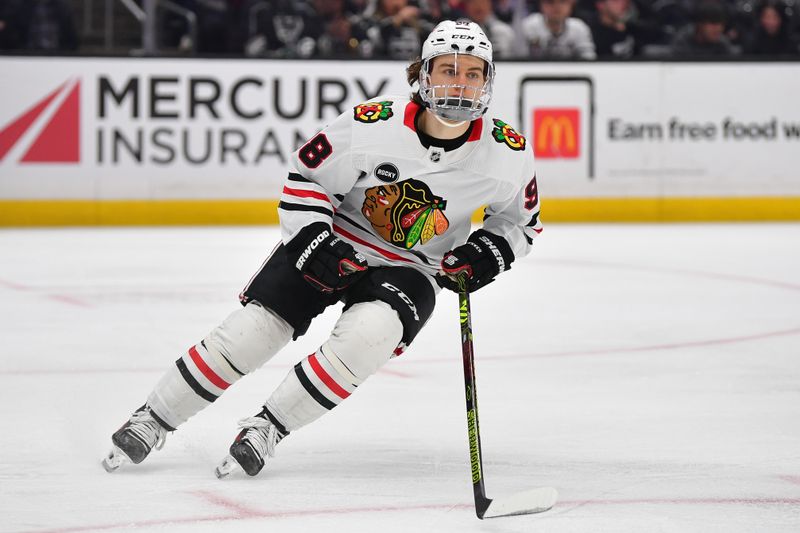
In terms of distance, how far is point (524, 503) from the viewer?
240 centimetres

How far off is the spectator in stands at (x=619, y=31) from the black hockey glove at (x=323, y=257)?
6.60m

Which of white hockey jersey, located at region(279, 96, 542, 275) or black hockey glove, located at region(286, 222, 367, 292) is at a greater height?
white hockey jersey, located at region(279, 96, 542, 275)

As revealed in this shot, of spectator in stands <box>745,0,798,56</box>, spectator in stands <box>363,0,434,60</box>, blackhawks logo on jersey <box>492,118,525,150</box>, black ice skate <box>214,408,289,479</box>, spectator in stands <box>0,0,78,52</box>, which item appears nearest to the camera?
black ice skate <box>214,408,289,479</box>

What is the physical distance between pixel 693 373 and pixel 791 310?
58.2 inches

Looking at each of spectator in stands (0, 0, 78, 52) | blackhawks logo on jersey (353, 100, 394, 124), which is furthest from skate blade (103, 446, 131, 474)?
spectator in stands (0, 0, 78, 52)

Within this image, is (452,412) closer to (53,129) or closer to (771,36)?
(53,129)

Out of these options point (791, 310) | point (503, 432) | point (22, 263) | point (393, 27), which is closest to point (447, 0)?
point (393, 27)

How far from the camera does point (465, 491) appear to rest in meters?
2.60

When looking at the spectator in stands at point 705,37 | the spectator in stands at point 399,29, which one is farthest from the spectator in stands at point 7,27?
the spectator in stands at point 705,37

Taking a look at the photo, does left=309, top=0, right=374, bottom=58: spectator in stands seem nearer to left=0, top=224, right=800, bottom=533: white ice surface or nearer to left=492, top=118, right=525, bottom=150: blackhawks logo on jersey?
left=0, top=224, right=800, bottom=533: white ice surface

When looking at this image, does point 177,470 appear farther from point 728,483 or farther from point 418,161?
point 728,483

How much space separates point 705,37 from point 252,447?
23.2ft

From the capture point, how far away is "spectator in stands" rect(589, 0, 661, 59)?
9.12 m

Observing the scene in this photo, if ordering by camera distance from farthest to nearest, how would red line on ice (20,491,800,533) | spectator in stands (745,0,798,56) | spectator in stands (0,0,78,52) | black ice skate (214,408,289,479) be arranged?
1. spectator in stands (745,0,798,56)
2. spectator in stands (0,0,78,52)
3. black ice skate (214,408,289,479)
4. red line on ice (20,491,800,533)
